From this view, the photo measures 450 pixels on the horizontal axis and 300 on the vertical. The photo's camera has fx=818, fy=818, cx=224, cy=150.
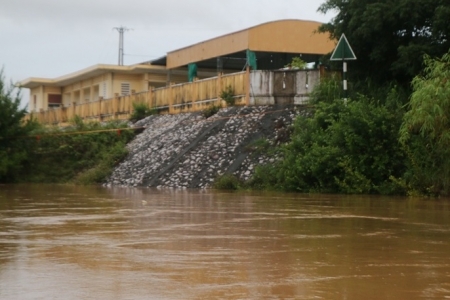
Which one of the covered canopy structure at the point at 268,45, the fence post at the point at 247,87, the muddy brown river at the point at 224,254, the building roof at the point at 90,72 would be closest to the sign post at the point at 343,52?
the fence post at the point at 247,87

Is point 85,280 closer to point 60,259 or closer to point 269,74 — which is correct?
point 60,259

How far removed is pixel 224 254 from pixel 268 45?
30.4 m

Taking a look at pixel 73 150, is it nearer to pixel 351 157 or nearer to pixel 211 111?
pixel 211 111

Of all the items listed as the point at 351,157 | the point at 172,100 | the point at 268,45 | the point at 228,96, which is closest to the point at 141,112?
the point at 172,100

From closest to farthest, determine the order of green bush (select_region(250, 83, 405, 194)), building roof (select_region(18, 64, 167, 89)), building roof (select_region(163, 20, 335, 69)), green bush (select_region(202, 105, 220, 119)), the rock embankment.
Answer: green bush (select_region(250, 83, 405, 194))
the rock embankment
green bush (select_region(202, 105, 220, 119))
building roof (select_region(163, 20, 335, 69))
building roof (select_region(18, 64, 167, 89))

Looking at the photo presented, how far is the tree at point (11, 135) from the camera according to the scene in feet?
105

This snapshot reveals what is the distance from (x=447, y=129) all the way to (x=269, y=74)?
1212cm

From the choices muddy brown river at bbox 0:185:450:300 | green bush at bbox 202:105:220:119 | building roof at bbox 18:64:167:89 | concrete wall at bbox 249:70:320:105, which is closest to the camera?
muddy brown river at bbox 0:185:450:300

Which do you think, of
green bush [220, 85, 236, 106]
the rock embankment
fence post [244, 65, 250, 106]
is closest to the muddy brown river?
the rock embankment

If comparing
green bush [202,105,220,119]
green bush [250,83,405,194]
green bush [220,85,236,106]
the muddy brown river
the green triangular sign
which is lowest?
the muddy brown river

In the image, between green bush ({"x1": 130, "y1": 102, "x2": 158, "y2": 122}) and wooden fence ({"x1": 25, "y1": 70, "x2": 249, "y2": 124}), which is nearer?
wooden fence ({"x1": 25, "y1": 70, "x2": 249, "y2": 124})

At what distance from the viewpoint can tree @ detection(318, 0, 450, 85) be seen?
2284 centimetres

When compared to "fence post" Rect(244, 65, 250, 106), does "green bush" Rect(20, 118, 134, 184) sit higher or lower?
lower

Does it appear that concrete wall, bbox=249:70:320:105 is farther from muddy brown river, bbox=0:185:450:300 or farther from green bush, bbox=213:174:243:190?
muddy brown river, bbox=0:185:450:300
